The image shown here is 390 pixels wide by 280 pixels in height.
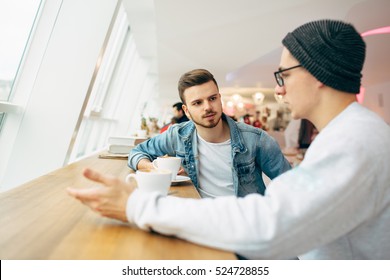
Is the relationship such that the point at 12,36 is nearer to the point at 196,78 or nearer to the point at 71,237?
the point at 196,78

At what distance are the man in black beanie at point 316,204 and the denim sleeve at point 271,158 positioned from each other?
868 mm

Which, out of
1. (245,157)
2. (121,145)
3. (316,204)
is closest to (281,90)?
(316,204)

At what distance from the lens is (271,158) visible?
69.1 inches

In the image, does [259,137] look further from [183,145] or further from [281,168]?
[183,145]

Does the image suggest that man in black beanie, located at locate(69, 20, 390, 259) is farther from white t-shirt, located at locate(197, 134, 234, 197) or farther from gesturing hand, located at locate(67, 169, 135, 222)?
white t-shirt, located at locate(197, 134, 234, 197)

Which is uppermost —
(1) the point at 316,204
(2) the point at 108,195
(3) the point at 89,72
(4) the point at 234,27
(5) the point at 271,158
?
(4) the point at 234,27

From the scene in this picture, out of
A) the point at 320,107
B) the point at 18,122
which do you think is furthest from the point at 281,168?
the point at 18,122

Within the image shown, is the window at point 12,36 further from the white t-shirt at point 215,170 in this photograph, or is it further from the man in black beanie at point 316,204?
the man in black beanie at point 316,204

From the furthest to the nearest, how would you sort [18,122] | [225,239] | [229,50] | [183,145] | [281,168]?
[229,50] < [18,122] < [183,145] < [281,168] < [225,239]

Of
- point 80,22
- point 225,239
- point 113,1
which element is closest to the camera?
point 225,239

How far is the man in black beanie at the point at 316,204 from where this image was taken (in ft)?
2.20

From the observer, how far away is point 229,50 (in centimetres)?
688

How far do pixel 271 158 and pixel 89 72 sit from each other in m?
2.40
